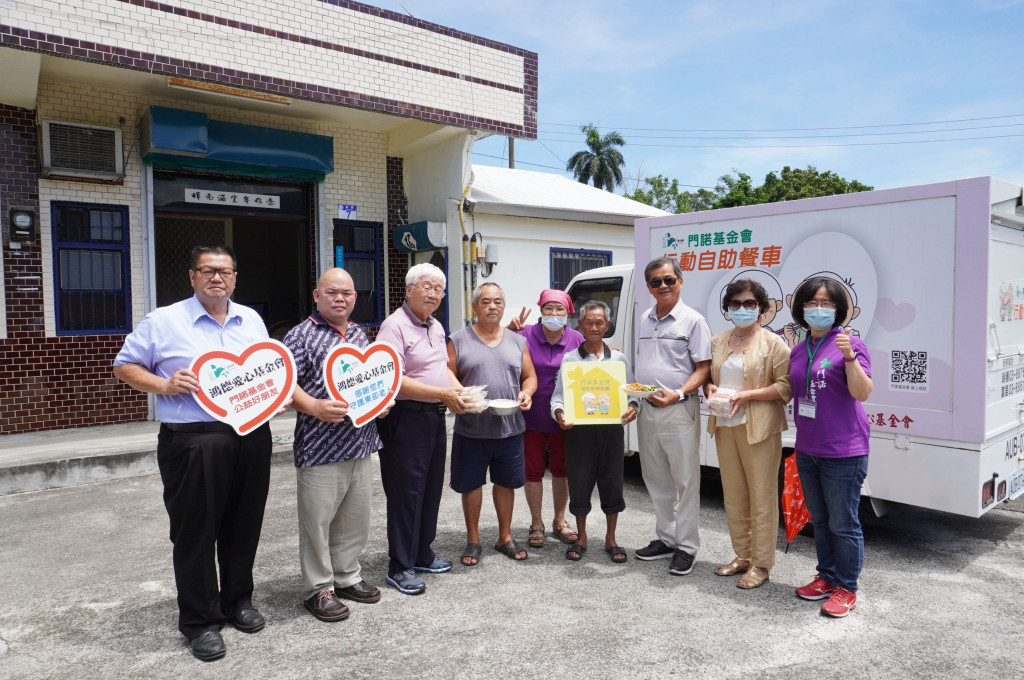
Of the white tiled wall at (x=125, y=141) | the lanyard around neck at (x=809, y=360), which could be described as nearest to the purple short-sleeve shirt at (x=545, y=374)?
the lanyard around neck at (x=809, y=360)

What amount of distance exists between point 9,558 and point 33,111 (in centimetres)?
538

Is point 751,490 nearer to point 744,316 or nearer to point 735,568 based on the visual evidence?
point 735,568

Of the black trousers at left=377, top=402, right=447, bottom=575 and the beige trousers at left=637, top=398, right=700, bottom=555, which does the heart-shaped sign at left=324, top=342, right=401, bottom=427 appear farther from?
the beige trousers at left=637, top=398, right=700, bottom=555

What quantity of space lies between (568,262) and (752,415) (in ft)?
26.1

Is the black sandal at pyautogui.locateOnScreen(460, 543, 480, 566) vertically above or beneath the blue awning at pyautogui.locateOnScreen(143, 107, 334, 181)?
beneath

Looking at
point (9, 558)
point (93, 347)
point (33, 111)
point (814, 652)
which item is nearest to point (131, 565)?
point (9, 558)

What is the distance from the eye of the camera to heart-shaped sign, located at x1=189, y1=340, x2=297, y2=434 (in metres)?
3.04

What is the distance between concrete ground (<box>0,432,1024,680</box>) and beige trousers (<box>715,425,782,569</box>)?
0.75 ft

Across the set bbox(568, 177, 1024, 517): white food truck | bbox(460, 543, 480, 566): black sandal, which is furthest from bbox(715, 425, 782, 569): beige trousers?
bbox(460, 543, 480, 566): black sandal

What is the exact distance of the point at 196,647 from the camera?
3.11 m

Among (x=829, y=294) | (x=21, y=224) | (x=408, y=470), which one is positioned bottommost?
(x=408, y=470)

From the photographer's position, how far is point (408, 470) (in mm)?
3799

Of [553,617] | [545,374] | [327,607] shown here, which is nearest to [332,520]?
[327,607]

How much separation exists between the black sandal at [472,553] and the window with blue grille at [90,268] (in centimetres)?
591
